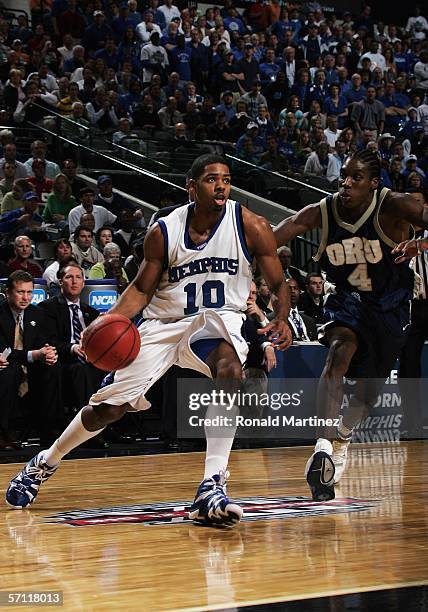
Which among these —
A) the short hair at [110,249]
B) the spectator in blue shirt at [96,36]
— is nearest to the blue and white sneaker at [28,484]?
the short hair at [110,249]

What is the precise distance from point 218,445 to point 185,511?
508mm

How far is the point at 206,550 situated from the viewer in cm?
436

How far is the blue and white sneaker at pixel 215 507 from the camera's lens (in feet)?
15.7

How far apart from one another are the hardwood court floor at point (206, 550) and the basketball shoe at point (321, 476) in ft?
0.91

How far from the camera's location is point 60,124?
46.2ft

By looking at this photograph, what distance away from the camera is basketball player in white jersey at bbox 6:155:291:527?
5.18 metres

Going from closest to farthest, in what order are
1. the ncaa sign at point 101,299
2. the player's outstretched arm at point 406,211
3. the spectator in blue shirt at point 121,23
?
the player's outstretched arm at point 406,211 < the ncaa sign at point 101,299 < the spectator in blue shirt at point 121,23

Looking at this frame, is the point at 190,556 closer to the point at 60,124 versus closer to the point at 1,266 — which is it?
the point at 1,266

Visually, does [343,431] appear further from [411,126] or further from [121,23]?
[411,126]

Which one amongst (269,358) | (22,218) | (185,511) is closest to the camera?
(185,511)

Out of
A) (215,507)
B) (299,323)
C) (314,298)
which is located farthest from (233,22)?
(215,507)

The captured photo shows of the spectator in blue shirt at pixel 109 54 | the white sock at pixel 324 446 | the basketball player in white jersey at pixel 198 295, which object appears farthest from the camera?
the spectator in blue shirt at pixel 109 54

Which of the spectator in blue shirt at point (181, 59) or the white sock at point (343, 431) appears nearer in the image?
the white sock at point (343, 431)

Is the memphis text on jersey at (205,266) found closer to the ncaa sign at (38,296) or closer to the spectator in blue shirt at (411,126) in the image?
the ncaa sign at (38,296)
